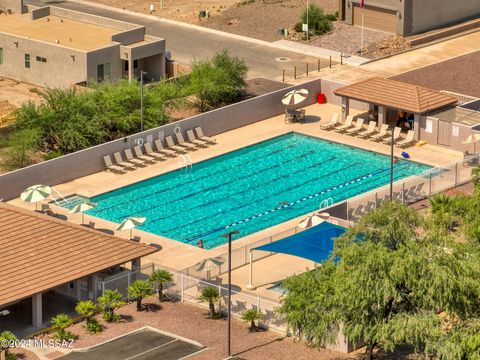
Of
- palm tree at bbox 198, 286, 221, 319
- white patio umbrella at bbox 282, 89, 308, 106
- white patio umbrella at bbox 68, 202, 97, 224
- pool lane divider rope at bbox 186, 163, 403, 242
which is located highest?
white patio umbrella at bbox 282, 89, 308, 106

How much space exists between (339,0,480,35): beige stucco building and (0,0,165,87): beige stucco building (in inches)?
537

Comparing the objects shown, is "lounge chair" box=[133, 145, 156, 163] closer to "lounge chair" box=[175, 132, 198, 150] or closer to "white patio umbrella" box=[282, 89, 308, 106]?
"lounge chair" box=[175, 132, 198, 150]

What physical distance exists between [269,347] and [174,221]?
1341cm

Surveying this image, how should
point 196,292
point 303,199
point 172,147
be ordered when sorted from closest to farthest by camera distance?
point 196,292
point 303,199
point 172,147

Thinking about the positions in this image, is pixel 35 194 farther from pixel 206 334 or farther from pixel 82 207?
pixel 206 334

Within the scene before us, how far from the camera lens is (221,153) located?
70375 mm

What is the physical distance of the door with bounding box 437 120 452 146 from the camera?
70.8 metres

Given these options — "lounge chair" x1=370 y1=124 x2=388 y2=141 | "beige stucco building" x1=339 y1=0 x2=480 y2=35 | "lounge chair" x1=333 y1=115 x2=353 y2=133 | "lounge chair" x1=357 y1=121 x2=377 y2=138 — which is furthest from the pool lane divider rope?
"beige stucco building" x1=339 y1=0 x2=480 y2=35

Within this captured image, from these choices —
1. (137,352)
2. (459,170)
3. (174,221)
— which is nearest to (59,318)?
(137,352)

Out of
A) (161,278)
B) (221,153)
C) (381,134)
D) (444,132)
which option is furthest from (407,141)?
(161,278)

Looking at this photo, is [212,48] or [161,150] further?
Result: [212,48]

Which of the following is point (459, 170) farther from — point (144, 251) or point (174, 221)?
point (144, 251)

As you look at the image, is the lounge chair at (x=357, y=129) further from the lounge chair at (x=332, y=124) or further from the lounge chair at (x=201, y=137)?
the lounge chair at (x=201, y=137)

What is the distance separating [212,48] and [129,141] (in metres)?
18.0
